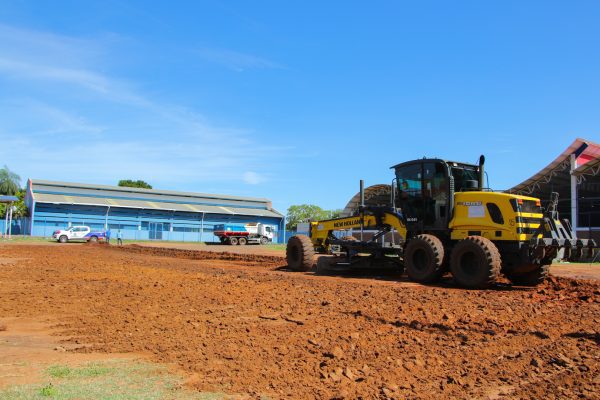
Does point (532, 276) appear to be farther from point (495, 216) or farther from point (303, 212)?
point (303, 212)

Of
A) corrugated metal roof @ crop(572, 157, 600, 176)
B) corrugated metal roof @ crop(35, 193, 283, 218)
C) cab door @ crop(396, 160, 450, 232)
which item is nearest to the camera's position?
cab door @ crop(396, 160, 450, 232)

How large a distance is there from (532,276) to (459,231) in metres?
2.15

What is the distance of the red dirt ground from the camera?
15.8 ft

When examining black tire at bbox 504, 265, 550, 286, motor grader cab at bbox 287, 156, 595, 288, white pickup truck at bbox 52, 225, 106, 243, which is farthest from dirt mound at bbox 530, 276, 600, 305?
white pickup truck at bbox 52, 225, 106, 243

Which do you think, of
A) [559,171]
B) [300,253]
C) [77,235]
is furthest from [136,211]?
[300,253]

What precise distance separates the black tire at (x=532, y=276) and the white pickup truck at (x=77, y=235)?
4386 centimetres

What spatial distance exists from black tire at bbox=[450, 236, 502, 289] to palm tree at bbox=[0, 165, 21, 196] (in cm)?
8289

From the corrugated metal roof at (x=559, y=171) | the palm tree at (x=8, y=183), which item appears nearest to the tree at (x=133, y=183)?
the palm tree at (x=8, y=183)

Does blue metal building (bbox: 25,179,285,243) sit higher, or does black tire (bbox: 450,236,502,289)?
blue metal building (bbox: 25,179,285,243)

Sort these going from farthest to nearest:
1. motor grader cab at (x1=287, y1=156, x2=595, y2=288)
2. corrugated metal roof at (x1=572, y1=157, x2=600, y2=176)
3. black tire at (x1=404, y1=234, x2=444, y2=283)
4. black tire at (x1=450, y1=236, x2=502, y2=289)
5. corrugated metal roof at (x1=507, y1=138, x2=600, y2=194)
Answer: corrugated metal roof at (x1=507, y1=138, x2=600, y2=194) < corrugated metal roof at (x1=572, y1=157, x2=600, y2=176) < black tire at (x1=404, y1=234, x2=444, y2=283) < motor grader cab at (x1=287, y1=156, x2=595, y2=288) < black tire at (x1=450, y1=236, x2=502, y2=289)

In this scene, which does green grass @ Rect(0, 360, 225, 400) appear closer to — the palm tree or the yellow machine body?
the yellow machine body

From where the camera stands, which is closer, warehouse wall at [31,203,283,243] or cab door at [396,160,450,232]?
cab door at [396,160,450,232]

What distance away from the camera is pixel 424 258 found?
13.1m

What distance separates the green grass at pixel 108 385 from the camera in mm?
4406
